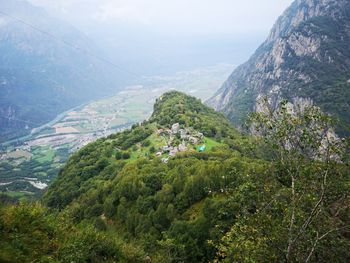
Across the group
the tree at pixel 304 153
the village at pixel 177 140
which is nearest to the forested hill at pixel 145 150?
the village at pixel 177 140

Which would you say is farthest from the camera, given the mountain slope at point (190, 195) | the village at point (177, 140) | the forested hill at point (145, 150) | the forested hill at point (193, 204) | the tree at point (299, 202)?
the village at point (177, 140)

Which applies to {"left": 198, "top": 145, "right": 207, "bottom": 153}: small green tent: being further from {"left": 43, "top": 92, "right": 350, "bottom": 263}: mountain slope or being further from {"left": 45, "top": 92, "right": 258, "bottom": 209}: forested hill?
{"left": 45, "top": 92, "right": 258, "bottom": 209}: forested hill

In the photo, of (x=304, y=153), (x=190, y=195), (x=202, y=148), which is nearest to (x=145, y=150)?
(x=202, y=148)

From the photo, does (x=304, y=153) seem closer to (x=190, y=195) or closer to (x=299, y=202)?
(x=299, y=202)

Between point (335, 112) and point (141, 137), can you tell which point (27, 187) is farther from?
point (335, 112)

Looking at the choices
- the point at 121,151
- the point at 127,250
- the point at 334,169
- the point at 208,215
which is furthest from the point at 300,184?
the point at 121,151

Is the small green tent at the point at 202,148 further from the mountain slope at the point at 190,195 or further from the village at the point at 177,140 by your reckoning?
the mountain slope at the point at 190,195
